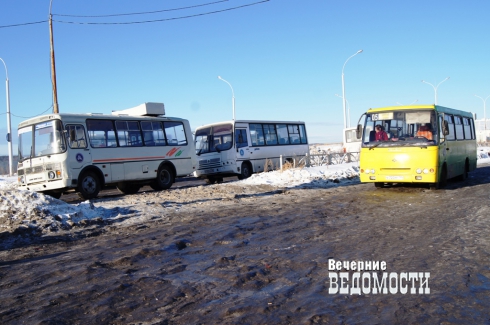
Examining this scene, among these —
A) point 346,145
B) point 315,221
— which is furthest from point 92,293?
point 346,145

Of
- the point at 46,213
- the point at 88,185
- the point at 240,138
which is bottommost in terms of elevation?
the point at 46,213

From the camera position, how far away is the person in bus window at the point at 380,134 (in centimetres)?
1474

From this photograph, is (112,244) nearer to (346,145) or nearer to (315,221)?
(315,221)

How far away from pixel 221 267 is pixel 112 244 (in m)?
2.54

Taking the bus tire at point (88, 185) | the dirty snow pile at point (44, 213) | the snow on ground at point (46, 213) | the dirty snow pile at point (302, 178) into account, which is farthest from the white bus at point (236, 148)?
the dirty snow pile at point (44, 213)

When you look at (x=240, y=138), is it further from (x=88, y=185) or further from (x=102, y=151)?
(x=88, y=185)

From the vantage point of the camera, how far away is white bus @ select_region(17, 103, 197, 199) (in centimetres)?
1512

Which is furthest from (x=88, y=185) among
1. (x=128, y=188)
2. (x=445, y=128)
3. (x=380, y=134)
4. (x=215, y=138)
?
(x=445, y=128)

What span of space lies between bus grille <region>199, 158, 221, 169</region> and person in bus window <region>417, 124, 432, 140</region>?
9.74 meters

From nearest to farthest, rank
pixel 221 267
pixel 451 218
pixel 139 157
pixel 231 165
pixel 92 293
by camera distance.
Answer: pixel 92 293 < pixel 221 267 < pixel 451 218 < pixel 139 157 < pixel 231 165

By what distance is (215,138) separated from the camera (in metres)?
22.2

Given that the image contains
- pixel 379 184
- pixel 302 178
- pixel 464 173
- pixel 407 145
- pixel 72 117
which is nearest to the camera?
pixel 407 145

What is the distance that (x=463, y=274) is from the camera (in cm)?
557

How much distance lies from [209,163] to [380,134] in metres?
9.24
